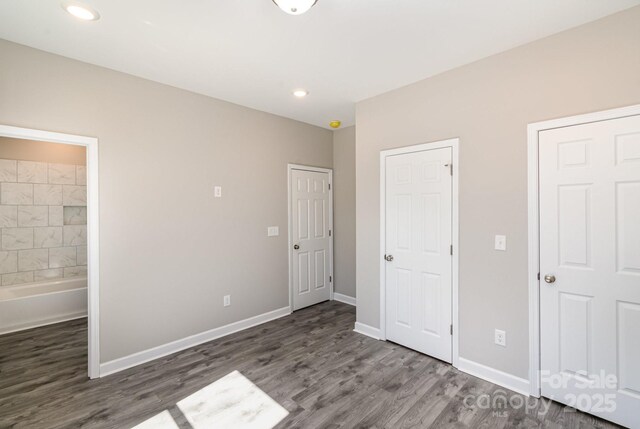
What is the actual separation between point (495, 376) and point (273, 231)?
2785mm

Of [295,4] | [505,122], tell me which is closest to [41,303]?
[295,4]

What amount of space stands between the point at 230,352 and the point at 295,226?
180cm

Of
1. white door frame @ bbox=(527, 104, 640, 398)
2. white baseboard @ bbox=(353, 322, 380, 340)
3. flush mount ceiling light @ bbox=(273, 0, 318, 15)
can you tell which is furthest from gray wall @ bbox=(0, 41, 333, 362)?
white door frame @ bbox=(527, 104, 640, 398)

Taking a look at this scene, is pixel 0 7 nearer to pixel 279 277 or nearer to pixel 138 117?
pixel 138 117

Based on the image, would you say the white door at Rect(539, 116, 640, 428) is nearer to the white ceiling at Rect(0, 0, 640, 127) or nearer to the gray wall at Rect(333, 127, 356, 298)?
the white ceiling at Rect(0, 0, 640, 127)

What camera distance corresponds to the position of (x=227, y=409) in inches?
84.4

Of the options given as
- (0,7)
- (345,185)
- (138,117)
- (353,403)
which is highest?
(0,7)

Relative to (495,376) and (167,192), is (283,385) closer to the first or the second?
(495,376)

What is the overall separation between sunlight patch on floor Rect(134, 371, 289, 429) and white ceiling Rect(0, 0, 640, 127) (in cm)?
271

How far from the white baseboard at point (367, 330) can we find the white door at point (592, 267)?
4.96ft

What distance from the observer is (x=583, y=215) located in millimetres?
2033

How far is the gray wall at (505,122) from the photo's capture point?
77.0 inches

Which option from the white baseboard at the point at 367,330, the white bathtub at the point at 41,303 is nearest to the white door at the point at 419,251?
the white baseboard at the point at 367,330

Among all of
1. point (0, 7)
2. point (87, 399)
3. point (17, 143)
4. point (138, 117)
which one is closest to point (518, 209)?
point (138, 117)
